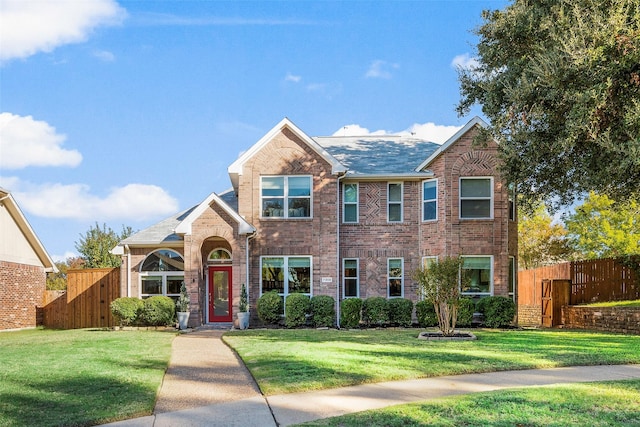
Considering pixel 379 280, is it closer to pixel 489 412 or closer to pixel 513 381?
pixel 513 381

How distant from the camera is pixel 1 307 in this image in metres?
27.1

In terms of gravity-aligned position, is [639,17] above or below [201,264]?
above

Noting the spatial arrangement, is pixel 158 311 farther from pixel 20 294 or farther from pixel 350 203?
pixel 20 294

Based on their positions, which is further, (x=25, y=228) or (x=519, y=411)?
(x=25, y=228)

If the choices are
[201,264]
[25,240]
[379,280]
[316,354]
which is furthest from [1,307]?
[316,354]

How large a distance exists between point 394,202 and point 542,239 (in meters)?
20.8

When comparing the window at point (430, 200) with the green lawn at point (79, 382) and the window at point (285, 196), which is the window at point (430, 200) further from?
the green lawn at point (79, 382)

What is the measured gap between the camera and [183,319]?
2316cm

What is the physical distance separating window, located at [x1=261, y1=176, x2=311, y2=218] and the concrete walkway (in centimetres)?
1175

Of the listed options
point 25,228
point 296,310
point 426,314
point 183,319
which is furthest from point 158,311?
point 25,228

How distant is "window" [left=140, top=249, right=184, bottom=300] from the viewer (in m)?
25.5

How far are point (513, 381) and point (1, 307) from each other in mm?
22915

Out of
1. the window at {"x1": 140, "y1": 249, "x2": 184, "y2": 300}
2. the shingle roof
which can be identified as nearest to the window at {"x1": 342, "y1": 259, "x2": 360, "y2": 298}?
the shingle roof

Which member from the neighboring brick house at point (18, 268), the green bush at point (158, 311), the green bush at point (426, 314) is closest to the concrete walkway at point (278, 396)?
the green bush at point (158, 311)
